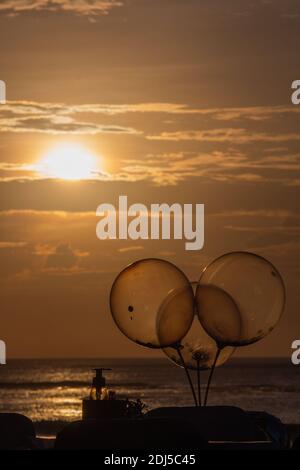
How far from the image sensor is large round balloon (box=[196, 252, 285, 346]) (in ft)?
53.5

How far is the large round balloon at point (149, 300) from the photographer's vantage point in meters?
16.4

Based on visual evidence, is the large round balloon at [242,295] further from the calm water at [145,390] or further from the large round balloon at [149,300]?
the calm water at [145,390]

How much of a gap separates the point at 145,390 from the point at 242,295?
92016 millimetres

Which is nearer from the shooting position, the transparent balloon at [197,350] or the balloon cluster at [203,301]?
the balloon cluster at [203,301]

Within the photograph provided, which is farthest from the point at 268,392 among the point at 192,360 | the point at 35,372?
the point at 192,360

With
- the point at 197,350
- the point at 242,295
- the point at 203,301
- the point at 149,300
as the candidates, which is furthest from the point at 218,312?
the point at 197,350

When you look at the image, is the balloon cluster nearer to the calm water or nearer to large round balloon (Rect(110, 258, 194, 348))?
large round balloon (Rect(110, 258, 194, 348))

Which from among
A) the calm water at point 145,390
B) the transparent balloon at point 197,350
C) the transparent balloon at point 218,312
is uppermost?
the calm water at point 145,390

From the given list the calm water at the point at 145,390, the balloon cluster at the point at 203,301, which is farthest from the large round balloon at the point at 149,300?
the calm water at the point at 145,390

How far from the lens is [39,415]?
3179 inches

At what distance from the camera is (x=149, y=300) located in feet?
54.3

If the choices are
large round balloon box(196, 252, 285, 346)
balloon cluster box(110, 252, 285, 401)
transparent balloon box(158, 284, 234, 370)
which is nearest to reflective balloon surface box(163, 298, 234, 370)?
transparent balloon box(158, 284, 234, 370)

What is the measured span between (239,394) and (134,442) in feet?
284

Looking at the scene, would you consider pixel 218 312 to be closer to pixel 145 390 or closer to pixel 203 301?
pixel 203 301
